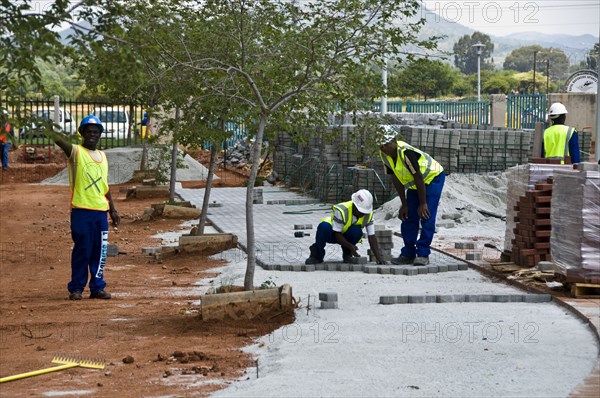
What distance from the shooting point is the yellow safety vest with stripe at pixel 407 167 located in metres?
12.4

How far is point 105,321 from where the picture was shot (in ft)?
32.1

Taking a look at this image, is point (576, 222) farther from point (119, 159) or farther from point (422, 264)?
point (119, 159)

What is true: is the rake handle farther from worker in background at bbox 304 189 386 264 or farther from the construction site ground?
worker in background at bbox 304 189 386 264

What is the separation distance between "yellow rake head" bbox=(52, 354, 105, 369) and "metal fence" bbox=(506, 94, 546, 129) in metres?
30.4

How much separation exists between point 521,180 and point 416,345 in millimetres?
4706

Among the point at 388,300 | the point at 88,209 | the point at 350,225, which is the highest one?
the point at 88,209

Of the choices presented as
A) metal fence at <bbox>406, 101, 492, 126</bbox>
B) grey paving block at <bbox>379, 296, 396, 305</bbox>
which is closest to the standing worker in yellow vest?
grey paving block at <bbox>379, 296, 396, 305</bbox>

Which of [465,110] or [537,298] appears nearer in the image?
[537,298]

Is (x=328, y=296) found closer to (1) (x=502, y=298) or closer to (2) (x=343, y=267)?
(1) (x=502, y=298)

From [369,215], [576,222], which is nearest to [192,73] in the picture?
[369,215]

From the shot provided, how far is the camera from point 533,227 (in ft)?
39.4

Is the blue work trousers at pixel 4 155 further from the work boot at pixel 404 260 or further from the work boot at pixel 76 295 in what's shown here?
the work boot at pixel 76 295

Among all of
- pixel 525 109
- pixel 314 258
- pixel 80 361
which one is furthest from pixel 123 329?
pixel 525 109

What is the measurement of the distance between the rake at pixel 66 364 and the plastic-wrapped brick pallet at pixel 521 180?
584 cm
